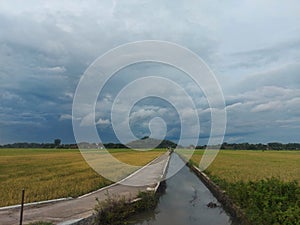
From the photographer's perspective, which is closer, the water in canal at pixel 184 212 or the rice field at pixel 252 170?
the water in canal at pixel 184 212

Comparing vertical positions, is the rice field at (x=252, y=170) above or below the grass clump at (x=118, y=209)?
above

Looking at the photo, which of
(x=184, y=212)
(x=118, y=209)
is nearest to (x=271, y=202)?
(x=184, y=212)

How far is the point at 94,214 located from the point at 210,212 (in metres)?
4.62

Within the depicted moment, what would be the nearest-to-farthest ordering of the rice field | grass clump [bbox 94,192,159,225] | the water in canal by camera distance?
1. grass clump [bbox 94,192,159,225]
2. the water in canal
3. the rice field

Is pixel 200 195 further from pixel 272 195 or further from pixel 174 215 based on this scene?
pixel 272 195

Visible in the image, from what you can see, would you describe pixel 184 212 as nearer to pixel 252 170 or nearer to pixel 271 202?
pixel 271 202

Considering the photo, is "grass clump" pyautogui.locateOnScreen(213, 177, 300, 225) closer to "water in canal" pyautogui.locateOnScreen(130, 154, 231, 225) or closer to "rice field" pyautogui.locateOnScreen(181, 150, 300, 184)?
"water in canal" pyautogui.locateOnScreen(130, 154, 231, 225)

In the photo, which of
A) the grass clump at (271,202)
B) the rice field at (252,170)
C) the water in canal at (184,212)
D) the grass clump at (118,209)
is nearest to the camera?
the grass clump at (271,202)

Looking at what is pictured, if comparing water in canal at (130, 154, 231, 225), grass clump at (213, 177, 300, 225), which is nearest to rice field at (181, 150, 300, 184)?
water in canal at (130, 154, 231, 225)

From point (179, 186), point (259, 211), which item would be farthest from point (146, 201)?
point (179, 186)

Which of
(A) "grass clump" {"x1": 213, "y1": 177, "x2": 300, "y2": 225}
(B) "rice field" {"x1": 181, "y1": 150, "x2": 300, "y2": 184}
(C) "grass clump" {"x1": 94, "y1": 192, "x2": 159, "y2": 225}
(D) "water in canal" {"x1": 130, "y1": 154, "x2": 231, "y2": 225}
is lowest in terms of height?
(D) "water in canal" {"x1": 130, "y1": 154, "x2": 231, "y2": 225}

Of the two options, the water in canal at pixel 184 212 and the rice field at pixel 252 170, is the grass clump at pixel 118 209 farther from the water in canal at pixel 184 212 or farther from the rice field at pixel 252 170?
the rice field at pixel 252 170

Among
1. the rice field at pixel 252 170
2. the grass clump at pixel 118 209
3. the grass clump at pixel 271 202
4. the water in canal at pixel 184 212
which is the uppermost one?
the rice field at pixel 252 170

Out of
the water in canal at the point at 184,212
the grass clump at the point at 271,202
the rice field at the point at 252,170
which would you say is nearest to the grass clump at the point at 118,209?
the water in canal at the point at 184,212
